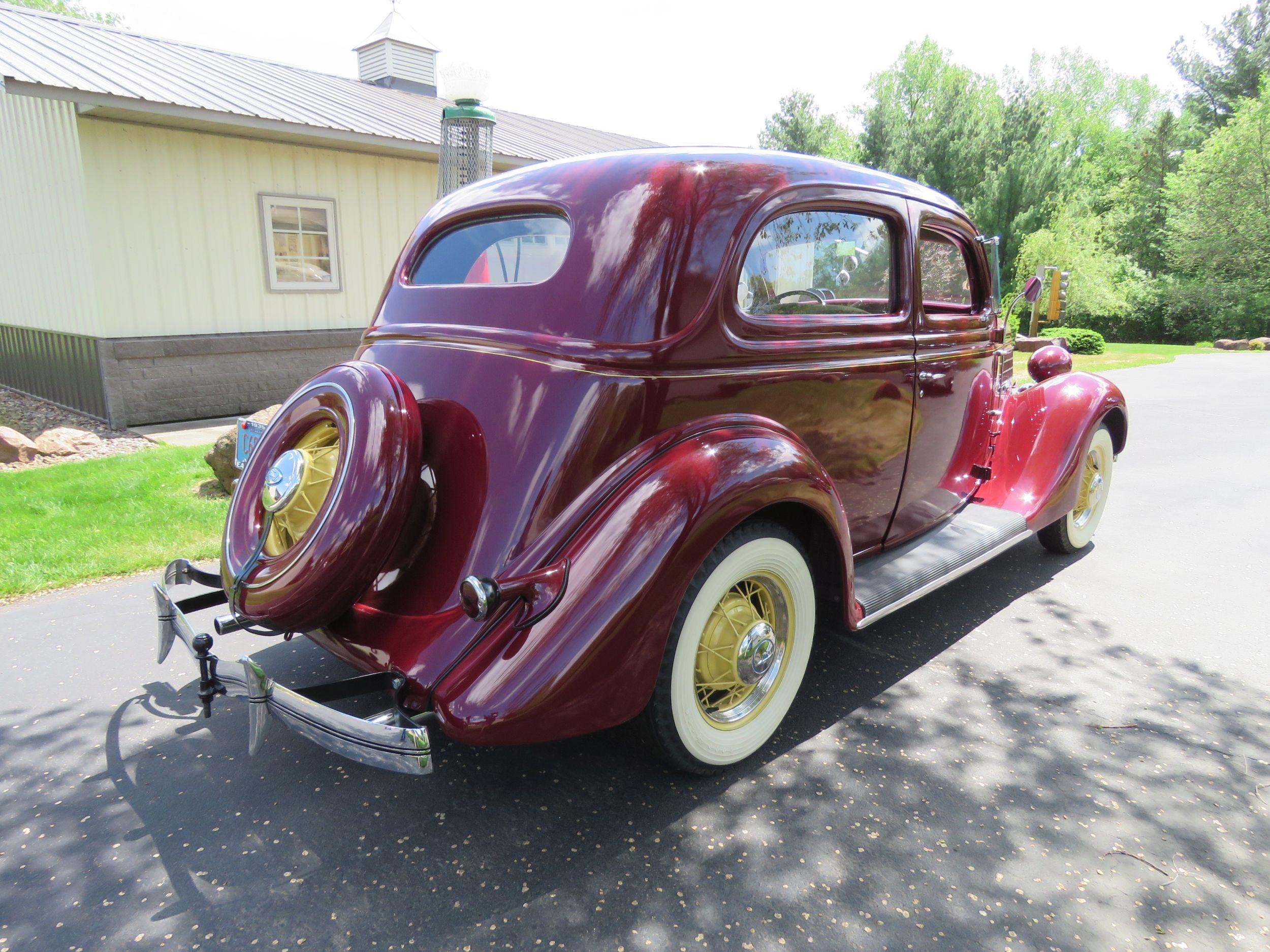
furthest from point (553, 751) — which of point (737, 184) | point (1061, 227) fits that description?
point (1061, 227)

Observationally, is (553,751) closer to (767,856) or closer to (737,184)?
(767,856)

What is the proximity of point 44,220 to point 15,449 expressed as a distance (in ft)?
12.8

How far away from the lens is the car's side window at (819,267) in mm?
2756

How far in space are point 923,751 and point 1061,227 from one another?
91.7 ft

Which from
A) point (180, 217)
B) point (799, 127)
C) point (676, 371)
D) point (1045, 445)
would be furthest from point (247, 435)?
point (799, 127)

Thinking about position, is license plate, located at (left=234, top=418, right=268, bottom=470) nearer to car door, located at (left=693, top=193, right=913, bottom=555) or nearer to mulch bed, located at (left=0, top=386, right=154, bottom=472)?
car door, located at (left=693, top=193, right=913, bottom=555)

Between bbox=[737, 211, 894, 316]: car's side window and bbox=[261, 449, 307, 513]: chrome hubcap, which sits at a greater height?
bbox=[737, 211, 894, 316]: car's side window

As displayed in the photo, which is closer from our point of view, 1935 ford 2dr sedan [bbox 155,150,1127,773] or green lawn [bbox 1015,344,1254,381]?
1935 ford 2dr sedan [bbox 155,150,1127,773]

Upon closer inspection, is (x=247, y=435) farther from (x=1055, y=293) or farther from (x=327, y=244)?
(x=327, y=244)

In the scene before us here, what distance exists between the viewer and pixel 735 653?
2523mm

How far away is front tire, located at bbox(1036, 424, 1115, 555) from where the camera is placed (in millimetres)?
4566

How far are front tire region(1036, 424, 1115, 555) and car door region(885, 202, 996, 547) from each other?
2.69 ft

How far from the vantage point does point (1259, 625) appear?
12.5ft

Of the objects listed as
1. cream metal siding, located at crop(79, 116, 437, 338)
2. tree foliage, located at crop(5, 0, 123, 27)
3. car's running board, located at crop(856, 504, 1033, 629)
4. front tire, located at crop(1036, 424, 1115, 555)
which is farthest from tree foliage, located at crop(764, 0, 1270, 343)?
tree foliage, located at crop(5, 0, 123, 27)
